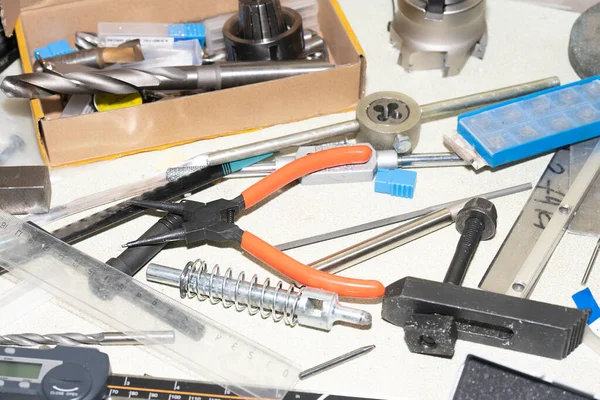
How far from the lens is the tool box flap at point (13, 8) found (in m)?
1.05

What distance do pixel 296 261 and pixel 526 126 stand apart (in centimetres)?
35

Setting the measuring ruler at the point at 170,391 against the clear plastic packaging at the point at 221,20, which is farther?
the clear plastic packaging at the point at 221,20

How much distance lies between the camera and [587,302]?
2.77 feet

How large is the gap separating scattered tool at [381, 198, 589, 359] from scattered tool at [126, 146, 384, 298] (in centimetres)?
4

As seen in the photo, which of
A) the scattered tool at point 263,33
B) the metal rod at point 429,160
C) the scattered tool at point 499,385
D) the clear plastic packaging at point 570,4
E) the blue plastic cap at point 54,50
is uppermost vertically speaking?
the scattered tool at point 263,33

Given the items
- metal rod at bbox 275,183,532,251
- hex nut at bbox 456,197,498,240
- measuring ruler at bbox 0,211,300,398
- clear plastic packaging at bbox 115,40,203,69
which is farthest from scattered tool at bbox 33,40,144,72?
hex nut at bbox 456,197,498,240

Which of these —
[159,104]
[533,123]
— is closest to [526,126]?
[533,123]

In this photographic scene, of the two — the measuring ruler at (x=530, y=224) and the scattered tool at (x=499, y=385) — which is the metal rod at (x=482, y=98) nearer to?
the measuring ruler at (x=530, y=224)

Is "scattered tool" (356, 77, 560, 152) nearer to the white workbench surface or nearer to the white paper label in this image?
the white workbench surface

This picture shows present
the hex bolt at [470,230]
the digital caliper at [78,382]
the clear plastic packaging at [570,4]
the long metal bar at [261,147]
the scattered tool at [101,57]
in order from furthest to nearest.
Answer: the clear plastic packaging at [570,4]
the scattered tool at [101,57]
the long metal bar at [261,147]
the hex bolt at [470,230]
the digital caliper at [78,382]

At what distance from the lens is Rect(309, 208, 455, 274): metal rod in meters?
0.87

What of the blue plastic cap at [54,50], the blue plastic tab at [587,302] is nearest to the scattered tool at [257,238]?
the blue plastic tab at [587,302]

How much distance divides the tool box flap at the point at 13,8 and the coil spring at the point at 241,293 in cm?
45

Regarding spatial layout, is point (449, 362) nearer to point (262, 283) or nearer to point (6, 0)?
point (262, 283)
